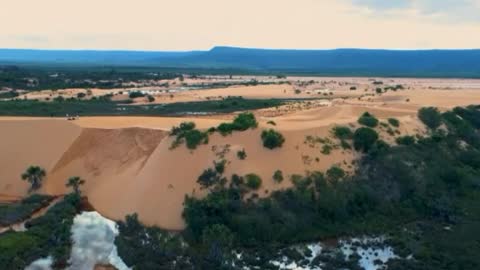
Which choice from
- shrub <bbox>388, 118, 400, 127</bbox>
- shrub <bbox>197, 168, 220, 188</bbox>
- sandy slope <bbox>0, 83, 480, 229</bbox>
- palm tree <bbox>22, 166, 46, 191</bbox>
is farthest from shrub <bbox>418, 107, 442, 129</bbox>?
palm tree <bbox>22, 166, 46, 191</bbox>

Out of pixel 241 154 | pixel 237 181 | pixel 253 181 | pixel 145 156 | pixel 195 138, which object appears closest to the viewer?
pixel 253 181

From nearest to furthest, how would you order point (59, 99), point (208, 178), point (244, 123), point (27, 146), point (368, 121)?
point (208, 178) → point (244, 123) → point (368, 121) → point (27, 146) → point (59, 99)

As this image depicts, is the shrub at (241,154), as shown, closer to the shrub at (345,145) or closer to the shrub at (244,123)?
the shrub at (244,123)

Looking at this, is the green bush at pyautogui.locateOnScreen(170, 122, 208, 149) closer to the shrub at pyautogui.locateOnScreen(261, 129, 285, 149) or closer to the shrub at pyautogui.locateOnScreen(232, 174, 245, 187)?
the shrub at pyautogui.locateOnScreen(261, 129, 285, 149)

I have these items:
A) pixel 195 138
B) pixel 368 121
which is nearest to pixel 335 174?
pixel 368 121

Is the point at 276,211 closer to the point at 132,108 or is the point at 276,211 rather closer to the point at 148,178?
the point at 148,178

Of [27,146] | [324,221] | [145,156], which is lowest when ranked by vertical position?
[324,221]

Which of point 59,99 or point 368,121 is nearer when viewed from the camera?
point 368,121

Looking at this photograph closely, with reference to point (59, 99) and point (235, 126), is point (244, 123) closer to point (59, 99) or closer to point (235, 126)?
point (235, 126)
